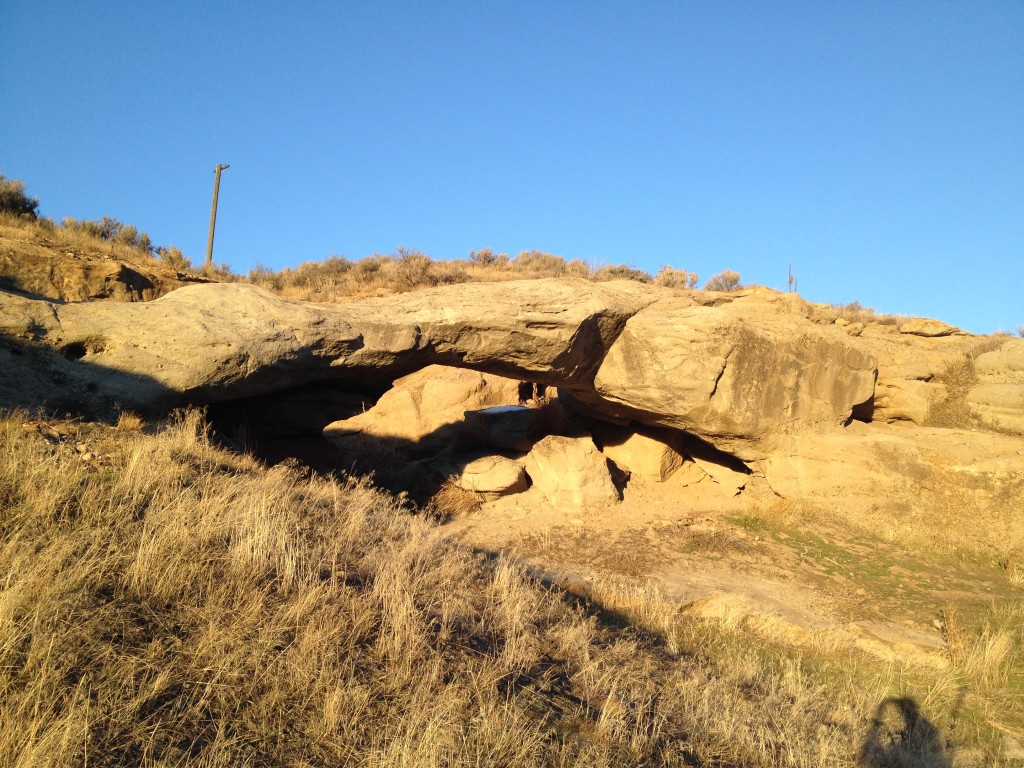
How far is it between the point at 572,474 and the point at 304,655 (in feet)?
24.3

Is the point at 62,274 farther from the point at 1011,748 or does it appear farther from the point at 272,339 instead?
the point at 1011,748

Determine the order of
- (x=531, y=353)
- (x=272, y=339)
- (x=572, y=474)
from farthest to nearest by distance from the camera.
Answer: (x=572, y=474)
(x=531, y=353)
(x=272, y=339)

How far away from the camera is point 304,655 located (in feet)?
10.8

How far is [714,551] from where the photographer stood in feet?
29.1

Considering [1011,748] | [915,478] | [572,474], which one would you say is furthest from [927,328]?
[1011,748]

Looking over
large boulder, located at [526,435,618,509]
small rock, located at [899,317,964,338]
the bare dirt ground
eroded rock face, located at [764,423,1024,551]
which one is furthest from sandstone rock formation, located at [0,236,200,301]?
small rock, located at [899,317,964,338]

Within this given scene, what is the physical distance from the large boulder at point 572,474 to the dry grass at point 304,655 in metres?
4.21

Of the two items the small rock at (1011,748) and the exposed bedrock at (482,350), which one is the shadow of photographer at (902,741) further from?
the exposed bedrock at (482,350)

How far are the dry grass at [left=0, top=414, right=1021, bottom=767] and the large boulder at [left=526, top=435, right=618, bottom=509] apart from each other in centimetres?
421

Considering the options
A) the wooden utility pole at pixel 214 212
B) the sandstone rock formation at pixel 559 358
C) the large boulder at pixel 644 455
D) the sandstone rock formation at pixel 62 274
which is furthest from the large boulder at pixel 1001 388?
the wooden utility pole at pixel 214 212

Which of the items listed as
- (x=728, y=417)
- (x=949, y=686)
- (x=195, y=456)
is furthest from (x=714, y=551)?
(x=195, y=456)

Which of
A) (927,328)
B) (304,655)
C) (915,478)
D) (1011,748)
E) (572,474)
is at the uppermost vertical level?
(927,328)

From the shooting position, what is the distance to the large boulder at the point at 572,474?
10.3 metres

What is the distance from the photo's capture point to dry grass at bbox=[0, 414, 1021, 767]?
2697mm
